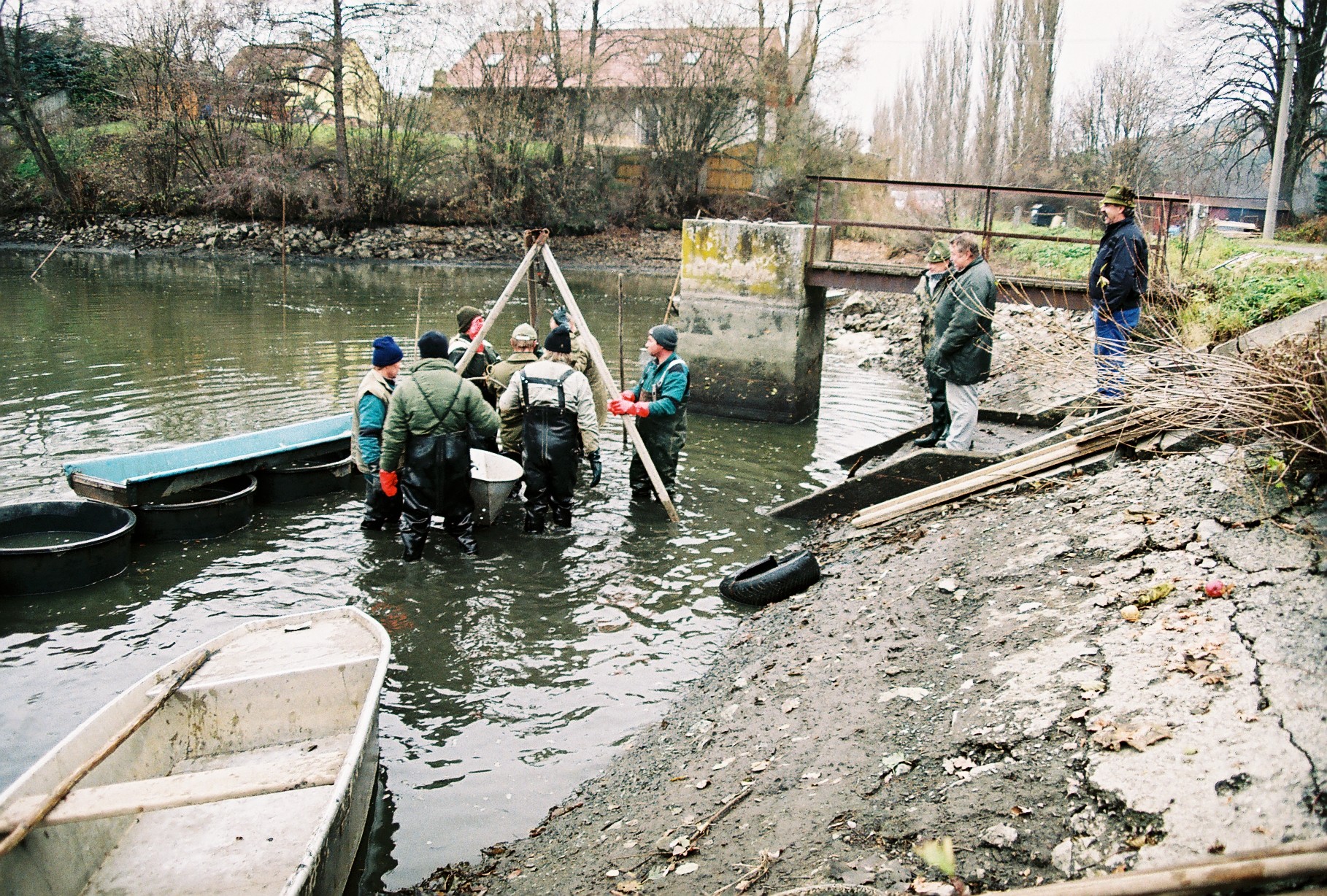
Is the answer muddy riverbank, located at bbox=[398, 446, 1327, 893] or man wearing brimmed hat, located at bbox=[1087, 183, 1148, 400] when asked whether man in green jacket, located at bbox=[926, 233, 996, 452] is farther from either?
muddy riverbank, located at bbox=[398, 446, 1327, 893]

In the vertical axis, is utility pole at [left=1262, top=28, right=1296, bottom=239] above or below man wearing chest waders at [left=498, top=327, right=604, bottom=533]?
above

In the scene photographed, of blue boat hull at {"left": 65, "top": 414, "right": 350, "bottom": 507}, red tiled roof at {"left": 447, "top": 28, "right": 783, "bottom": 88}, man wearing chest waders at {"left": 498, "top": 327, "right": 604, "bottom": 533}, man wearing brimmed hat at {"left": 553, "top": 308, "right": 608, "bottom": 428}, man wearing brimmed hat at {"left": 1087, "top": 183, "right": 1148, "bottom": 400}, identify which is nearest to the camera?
man wearing brimmed hat at {"left": 1087, "top": 183, "right": 1148, "bottom": 400}

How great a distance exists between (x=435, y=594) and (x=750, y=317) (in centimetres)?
806

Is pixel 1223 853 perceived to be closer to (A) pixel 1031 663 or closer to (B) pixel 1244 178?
(A) pixel 1031 663

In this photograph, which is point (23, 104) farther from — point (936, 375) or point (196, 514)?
point (936, 375)

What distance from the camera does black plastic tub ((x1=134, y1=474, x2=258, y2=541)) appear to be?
863 cm

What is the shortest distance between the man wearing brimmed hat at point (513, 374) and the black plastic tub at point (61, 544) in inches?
137

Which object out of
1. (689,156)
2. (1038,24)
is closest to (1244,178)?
(1038,24)

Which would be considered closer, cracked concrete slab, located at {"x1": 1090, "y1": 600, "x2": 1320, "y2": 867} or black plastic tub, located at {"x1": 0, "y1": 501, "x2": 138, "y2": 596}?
cracked concrete slab, located at {"x1": 1090, "y1": 600, "x2": 1320, "y2": 867}

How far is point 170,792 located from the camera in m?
3.98

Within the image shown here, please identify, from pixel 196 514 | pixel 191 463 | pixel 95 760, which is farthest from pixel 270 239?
pixel 95 760

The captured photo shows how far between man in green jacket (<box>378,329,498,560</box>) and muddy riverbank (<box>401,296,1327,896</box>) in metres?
2.96

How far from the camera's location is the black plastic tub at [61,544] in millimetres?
7438

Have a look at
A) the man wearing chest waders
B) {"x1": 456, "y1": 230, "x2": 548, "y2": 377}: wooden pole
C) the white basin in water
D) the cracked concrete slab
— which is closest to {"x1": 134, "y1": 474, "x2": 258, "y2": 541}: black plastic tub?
the white basin in water
